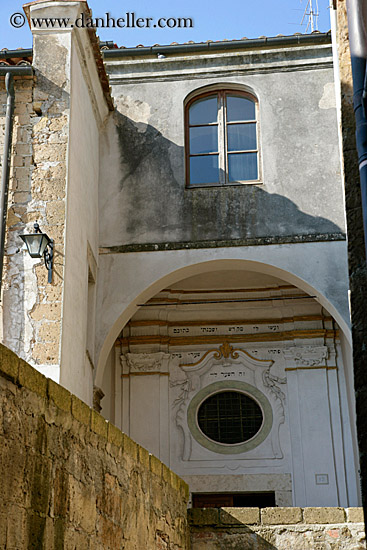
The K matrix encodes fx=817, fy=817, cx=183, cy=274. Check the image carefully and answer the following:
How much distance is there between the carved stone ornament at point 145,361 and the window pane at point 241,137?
3715mm

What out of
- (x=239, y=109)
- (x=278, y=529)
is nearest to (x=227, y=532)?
(x=278, y=529)

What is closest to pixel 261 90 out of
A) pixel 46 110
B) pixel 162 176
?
pixel 162 176

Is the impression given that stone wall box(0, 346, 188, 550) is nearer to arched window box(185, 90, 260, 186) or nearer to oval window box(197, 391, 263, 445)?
arched window box(185, 90, 260, 186)

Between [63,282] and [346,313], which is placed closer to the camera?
[63,282]

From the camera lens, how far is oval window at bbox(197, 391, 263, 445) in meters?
13.2

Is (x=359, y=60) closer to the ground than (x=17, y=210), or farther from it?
closer to the ground

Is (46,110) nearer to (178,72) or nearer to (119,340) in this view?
(178,72)

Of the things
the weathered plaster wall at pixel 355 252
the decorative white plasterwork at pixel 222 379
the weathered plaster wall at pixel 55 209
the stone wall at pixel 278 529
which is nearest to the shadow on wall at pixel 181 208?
the weathered plaster wall at pixel 55 209

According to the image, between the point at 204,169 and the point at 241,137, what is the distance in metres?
0.77

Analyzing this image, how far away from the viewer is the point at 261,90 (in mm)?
12516

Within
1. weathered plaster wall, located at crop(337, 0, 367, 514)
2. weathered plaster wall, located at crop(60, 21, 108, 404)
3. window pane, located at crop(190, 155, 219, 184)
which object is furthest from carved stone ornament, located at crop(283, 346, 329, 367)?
weathered plaster wall, located at crop(337, 0, 367, 514)

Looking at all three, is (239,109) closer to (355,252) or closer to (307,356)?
(307,356)

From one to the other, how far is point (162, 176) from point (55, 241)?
3.03 metres

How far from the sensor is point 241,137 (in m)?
12.5
